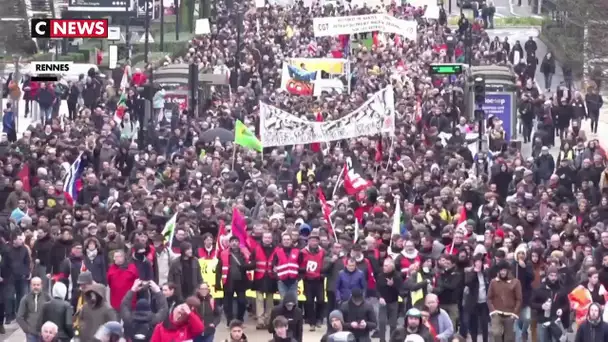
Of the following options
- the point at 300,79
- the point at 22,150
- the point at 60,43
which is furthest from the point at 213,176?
the point at 60,43

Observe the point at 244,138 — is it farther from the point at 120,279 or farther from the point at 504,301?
the point at 504,301

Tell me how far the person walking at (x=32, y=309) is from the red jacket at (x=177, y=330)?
83.2 inches

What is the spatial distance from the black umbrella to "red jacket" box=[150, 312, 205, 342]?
18687mm

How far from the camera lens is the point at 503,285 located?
24984mm

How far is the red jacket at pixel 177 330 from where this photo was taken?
21375 mm

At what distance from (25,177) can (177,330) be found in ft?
41.9

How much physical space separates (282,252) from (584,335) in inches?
Answer: 196

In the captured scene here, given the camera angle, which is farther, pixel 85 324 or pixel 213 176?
pixel 213 176

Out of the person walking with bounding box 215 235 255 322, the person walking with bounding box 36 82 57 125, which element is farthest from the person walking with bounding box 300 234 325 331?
the person walking with bounding box 36 82 57 125

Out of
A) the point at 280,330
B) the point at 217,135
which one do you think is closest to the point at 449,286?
the point at 280,330

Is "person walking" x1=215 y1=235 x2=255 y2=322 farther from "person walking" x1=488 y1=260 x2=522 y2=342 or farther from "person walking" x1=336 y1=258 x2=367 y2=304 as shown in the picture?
"person walking" x1=488 y1=260 x2=522 y2=342

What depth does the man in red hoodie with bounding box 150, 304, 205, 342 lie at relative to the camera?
21297mm

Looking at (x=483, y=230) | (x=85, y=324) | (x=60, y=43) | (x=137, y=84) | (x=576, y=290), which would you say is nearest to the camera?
(x=85, y=324)

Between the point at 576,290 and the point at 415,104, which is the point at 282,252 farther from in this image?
the point at 415,104
